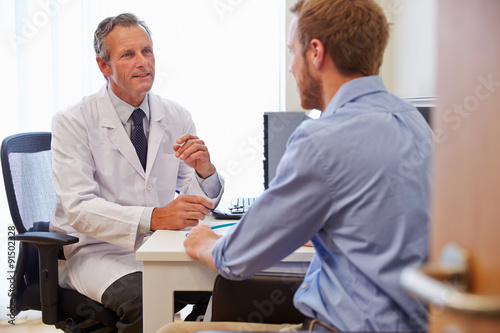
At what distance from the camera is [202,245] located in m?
1.20

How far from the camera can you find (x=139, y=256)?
1201 millimetres

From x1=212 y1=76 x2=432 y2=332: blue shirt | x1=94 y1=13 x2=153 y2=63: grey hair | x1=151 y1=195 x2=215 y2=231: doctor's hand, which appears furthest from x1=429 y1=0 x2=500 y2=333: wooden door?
x1=94 y1=13 x2=153 y2=63: grey hair

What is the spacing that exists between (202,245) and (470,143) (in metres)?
0.83

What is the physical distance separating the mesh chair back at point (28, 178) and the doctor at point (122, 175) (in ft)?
0.27

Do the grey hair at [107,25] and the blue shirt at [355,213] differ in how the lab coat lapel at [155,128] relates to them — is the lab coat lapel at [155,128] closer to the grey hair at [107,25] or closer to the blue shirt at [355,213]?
the grey hair at [107,25]

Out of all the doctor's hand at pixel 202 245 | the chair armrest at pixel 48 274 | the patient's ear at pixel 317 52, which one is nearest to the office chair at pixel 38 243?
the chair armrest at pixel 48 274

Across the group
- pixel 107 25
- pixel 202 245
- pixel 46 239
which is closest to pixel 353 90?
pixel 202 245

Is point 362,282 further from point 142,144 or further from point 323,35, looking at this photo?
point 142,144

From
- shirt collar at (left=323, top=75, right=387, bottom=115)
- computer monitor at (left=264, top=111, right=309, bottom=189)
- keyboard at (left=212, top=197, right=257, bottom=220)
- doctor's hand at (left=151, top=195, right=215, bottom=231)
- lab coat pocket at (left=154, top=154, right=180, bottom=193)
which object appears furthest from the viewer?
lab coat pocket at (left=154, top=154, right=180, bottom=193)

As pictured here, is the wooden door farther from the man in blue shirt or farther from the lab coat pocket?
the lab coat pocket

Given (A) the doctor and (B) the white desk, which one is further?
(A) the doctor

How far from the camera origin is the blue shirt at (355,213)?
865 millimetres

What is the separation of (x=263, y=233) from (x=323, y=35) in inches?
17.2

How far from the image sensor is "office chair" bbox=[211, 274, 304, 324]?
3.84ft
